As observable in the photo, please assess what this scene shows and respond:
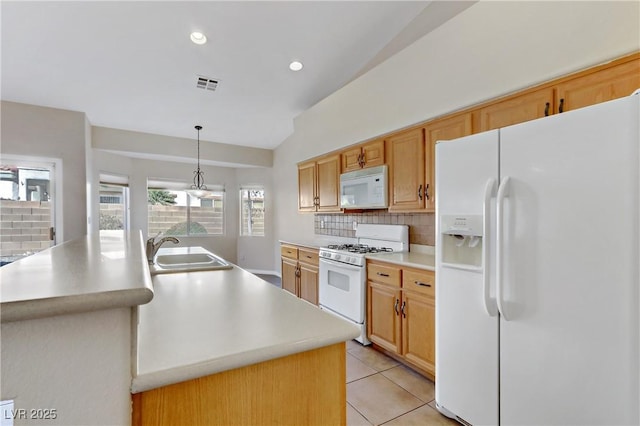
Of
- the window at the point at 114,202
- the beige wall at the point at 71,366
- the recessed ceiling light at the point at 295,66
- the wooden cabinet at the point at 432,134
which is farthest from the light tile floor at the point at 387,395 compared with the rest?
the window at the point at 114,202

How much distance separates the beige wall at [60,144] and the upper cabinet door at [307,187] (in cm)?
305

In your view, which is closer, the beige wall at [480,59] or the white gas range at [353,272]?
the beige wall at [480,59]

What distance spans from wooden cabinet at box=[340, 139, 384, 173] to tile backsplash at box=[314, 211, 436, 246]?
624 millimetres

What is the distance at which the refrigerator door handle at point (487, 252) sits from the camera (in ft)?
5.03

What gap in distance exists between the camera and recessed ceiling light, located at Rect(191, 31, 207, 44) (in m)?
2.91

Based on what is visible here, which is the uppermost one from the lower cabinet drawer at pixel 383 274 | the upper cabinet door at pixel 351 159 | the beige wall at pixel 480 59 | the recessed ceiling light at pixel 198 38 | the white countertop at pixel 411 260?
the recessed ceiling light at pixel 198 38

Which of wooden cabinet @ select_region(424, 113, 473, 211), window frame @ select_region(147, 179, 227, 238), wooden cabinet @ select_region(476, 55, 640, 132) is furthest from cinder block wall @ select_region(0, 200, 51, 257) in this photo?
wooden cabinet @ select_region(476, 55, 640, 132)

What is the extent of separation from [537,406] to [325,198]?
3039mm

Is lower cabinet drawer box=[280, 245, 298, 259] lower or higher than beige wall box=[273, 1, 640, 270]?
lower

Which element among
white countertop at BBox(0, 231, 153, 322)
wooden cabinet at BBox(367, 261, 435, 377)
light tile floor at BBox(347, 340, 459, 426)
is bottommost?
light tile floor at BBox(347, 340, 459, 426)

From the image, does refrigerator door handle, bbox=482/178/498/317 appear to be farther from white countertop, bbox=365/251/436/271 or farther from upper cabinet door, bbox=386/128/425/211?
upper cabinet door, bbox=386/128/425/211

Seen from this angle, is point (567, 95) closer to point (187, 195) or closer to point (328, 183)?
point (328, 183)

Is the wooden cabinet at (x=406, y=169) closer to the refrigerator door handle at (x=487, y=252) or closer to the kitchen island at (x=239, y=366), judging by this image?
the refrigerator door handle at (x=487, y=252)

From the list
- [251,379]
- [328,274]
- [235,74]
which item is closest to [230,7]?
[235,74]
